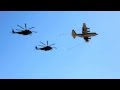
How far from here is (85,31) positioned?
26.4m
